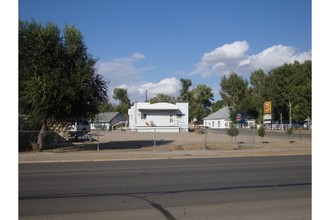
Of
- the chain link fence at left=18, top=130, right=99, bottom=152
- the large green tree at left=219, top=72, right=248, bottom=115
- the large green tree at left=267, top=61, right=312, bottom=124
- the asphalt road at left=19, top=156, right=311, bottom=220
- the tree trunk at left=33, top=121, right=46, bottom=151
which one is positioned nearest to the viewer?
the asphalt road at left=19, top=156, right=311, bottom=220

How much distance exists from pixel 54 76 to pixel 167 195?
16.5 meters

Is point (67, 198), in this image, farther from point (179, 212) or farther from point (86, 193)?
point (179, 212)

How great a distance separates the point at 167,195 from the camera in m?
9.37

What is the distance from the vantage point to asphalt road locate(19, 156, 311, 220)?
7520mm

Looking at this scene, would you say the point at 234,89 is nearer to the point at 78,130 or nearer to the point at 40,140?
the point at 78,130

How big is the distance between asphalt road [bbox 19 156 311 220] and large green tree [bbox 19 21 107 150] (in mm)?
10563

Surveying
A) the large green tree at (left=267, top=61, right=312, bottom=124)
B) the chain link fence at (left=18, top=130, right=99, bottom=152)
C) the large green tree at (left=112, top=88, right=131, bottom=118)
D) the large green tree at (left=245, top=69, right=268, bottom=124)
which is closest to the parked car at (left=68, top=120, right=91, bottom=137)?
the chain link fence at (left=18, top=130, right=99, bottom=152)

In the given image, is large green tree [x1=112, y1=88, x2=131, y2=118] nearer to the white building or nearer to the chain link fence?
the white building

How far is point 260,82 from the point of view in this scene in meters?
103

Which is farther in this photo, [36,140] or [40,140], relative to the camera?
[36,140]

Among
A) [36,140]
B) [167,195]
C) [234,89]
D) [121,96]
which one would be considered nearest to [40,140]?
[36,140]

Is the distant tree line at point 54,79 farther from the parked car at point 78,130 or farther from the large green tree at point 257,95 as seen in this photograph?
the large green tree at point 257,95

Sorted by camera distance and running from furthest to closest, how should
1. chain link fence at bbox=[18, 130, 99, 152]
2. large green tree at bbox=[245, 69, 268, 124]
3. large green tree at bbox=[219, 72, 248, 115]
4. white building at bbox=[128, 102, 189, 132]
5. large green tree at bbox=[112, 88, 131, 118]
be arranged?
large green tree at bbox=[112, 88, 131, 118] < large green tree at bbox=[219, 72, 248, 115] < large green tree at bbox=[245, 69, 268, 124] < white building at bbox=[128, 102, 189, 132] < chain link fence at bbox=[18, 130, 99, 152]
